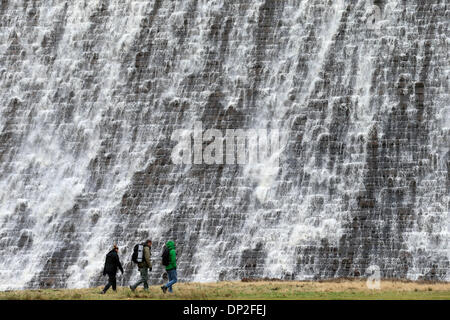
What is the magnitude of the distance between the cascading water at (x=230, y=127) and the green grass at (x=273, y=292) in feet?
4.57

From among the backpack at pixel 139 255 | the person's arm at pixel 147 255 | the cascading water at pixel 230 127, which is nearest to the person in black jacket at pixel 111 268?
the backpack at pixel 139 255

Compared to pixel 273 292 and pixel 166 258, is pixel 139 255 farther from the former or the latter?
pixel 273 292

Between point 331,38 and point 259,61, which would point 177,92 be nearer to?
point 259,61

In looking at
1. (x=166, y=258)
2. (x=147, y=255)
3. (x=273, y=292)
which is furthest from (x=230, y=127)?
(x=166, y=258)

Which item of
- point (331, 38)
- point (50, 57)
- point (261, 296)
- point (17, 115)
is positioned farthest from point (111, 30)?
point (261, 296)

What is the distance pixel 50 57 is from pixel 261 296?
16.7 m

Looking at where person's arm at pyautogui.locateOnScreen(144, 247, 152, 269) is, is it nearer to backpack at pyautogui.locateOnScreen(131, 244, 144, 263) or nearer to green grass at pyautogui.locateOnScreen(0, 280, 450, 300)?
backpack at pyautogui.locateOnScreen(131, 244, 144, 263)

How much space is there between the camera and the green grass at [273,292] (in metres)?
25.9

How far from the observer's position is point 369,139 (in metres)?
33.8

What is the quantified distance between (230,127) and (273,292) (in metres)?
9.23

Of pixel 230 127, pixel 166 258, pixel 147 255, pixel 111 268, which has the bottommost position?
pixel 111 268

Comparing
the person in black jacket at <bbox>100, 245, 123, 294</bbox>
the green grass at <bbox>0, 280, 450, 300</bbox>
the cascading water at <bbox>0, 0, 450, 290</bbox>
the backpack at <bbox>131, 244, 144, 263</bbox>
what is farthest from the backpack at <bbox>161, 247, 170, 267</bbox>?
the cascading water at <bbox>0, 0, 450, 290</bbox>

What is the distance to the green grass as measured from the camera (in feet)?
85.1

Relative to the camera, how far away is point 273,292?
90.2ft
